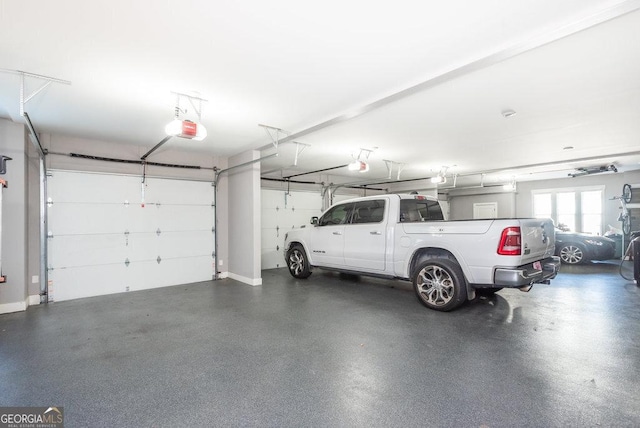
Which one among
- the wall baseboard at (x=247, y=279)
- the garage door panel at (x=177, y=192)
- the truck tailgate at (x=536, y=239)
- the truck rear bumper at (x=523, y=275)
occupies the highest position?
the garage door panel at (x=177, y=192)

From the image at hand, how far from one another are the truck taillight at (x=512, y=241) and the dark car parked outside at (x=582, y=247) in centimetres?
662

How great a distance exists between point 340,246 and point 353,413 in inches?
158

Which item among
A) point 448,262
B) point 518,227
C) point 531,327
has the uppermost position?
point 518,227

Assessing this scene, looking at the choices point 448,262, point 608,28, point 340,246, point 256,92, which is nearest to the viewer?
point 608,28

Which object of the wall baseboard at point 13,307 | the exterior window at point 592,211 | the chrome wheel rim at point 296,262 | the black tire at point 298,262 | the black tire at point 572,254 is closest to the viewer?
the wall baseboard at point 13,307

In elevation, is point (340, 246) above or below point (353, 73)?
below

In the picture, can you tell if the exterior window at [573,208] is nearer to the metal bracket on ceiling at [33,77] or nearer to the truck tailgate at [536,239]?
the truck tailgate at [536,239]

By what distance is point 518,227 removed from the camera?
375 cm

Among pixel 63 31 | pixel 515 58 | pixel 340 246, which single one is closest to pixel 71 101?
pixel 63 31

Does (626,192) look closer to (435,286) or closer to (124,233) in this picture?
(435,286)

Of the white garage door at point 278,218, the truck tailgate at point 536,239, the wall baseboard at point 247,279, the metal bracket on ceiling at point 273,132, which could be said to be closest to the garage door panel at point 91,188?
the wall baseboard at point 247,279

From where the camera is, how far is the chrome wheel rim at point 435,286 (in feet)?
14.4

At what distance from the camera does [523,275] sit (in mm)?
3705

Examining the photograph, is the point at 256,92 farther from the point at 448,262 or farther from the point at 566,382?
the point at 566,382
